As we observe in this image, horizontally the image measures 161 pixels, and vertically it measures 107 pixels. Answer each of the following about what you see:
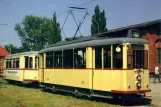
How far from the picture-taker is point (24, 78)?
2566 cm

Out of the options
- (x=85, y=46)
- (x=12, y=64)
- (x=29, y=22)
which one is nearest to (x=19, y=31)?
(x=29, y=22)

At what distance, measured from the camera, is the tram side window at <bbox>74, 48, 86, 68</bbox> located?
15.5m

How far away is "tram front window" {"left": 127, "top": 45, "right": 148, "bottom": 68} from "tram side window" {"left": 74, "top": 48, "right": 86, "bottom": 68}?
2.86 m

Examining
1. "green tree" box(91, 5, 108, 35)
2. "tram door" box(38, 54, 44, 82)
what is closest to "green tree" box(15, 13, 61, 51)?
"green tree" box(91, 5, 108, 35)

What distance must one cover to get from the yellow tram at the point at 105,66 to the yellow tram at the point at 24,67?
267 inches

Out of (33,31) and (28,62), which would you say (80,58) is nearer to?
(28,62)

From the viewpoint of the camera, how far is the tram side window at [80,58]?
15.5 metres

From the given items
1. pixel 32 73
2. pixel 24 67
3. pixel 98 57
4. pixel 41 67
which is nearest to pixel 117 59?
pixel 98 57

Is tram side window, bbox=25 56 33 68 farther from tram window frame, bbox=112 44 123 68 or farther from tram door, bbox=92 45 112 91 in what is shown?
tram window frame, bbox=112 44 123 68

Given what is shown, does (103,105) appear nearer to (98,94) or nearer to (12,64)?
(98,94)

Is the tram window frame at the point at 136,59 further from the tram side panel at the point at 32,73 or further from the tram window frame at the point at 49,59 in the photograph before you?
the tram side panel at the point at 32,73

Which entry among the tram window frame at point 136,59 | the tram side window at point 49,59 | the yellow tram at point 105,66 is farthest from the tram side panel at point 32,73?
the tram window frame at point 136,59

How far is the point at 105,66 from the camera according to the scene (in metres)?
14.0

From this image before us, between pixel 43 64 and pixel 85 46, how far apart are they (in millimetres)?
6482
